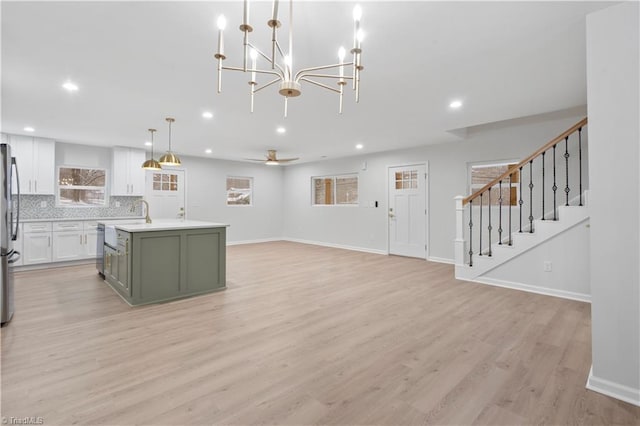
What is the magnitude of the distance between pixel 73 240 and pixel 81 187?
1229 mm

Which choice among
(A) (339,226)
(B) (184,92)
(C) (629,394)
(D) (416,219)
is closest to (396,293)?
(C) (629,394)

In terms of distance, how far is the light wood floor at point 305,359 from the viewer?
1767 mm

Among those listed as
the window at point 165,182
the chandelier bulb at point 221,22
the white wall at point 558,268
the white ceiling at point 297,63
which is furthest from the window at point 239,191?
the chandelier bulb at point 221,22

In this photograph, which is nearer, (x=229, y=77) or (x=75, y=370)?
(x=75, y=370)

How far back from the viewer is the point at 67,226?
19.2 ft

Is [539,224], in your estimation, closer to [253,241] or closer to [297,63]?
[297,63]

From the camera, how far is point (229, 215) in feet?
28.6

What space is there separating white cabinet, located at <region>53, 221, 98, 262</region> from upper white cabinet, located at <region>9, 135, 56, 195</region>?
710mm

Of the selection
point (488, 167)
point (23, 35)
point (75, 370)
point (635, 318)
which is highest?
point (23, 35)

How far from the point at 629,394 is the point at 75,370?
3.63 m

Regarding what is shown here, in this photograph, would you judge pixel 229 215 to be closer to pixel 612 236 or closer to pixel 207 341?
pixel 207 341

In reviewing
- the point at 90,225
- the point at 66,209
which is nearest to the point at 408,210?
the point at 90,225

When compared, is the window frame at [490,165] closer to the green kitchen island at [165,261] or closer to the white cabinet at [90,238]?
the green kitchen island at [165,261]

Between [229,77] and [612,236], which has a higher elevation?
[229,77]
